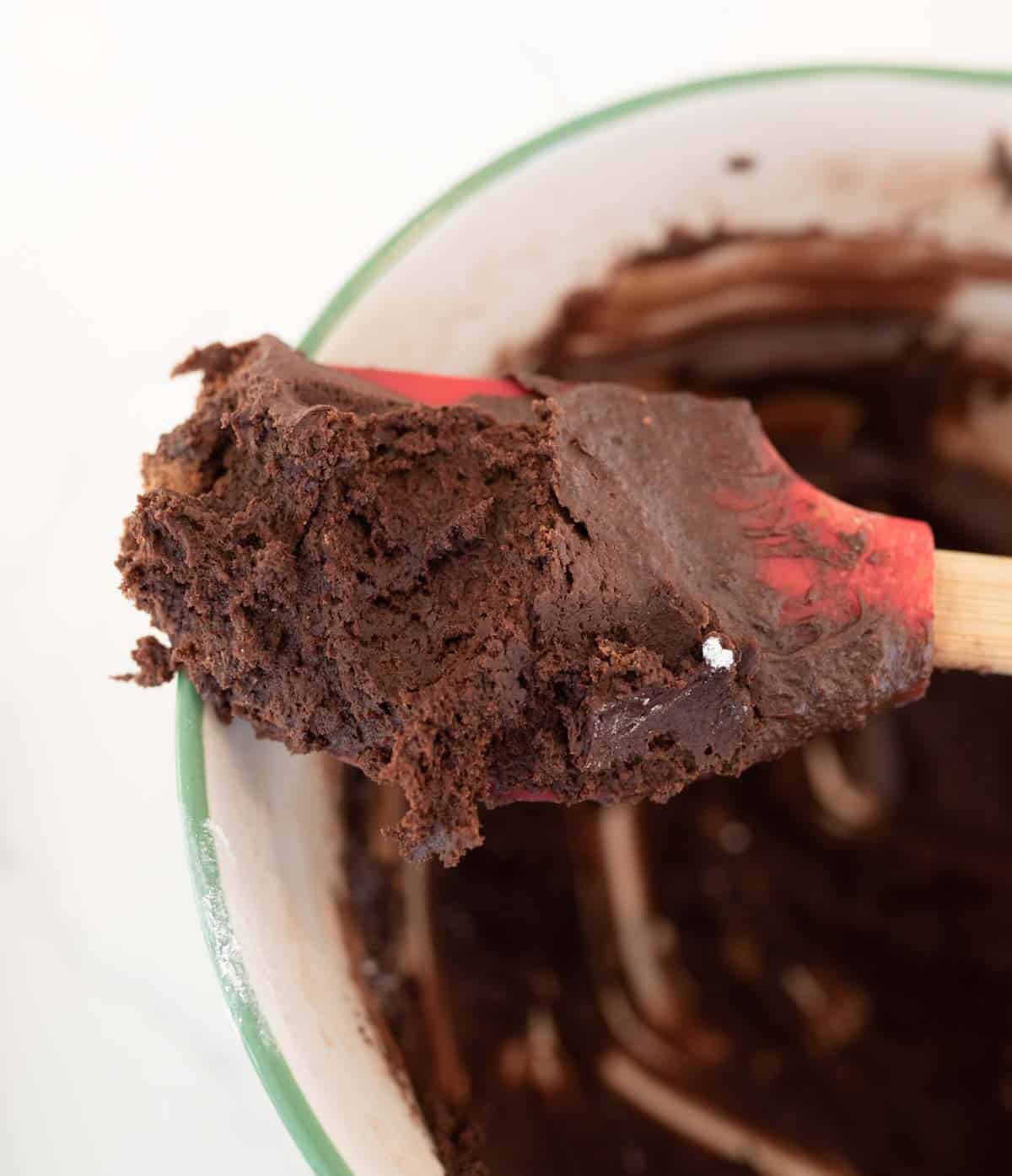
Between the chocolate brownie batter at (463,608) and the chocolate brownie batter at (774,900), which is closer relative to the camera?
the chocolate brownie batter at (463,608)

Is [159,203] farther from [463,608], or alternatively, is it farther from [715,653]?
[715,653]

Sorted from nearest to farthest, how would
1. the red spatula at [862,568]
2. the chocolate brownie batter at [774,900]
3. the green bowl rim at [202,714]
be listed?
the green bowl rim at [202,714] → the red spatula at [862,568] → the chocolate brownie batter at [774,900]

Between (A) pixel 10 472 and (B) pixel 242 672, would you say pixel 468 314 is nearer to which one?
(B) pixel 242 672

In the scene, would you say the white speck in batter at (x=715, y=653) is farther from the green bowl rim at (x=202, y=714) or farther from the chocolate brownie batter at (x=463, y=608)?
the green bowl rim at (x=202, y=714)

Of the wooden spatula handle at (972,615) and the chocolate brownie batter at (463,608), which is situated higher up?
the wooden spatula handle at (972,615)

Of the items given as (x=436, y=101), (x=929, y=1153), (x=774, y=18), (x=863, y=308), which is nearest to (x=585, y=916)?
(x=929, y=1153)

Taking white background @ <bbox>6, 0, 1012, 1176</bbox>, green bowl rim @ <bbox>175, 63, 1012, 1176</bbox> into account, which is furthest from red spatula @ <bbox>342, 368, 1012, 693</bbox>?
white background @ <bbox>6, 0, 1012, 1176</bbox>

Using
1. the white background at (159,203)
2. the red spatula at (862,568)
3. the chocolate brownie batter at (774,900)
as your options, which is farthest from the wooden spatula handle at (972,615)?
the white background at (159,203)

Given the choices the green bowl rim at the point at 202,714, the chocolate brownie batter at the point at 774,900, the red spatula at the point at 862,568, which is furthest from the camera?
the chocolate brownie batter at the point at 774,900
